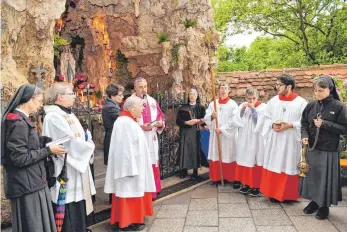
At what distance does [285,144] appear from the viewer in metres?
5.50

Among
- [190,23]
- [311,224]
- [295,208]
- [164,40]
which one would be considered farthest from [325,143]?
[164,40]

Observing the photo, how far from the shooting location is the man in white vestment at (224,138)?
656 cm

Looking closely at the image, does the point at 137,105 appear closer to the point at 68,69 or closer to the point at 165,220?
the point at 165,220

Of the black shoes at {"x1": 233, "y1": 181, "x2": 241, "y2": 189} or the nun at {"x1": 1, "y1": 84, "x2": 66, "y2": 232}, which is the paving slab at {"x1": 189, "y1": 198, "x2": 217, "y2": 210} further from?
the nun at {"x1": 1, "y1": 84, "x2": 66, "y2": 232}

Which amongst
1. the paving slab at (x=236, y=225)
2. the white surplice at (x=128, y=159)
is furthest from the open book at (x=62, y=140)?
the paving slab at (x=236, y=225)

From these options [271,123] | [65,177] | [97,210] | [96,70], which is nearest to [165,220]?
[97,210]

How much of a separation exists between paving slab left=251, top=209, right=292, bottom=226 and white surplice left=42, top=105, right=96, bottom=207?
2.70 m

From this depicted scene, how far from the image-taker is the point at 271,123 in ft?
18.6

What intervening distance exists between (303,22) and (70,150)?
51.8 ft

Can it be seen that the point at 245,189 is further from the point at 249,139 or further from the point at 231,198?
the point at 249,139

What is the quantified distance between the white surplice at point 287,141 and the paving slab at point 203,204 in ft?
3.86

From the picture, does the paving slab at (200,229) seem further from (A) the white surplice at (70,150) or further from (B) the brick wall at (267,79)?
(B) the brick wall at (267,79)

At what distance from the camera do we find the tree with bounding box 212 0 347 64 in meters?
16.0

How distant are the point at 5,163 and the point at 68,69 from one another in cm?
877
